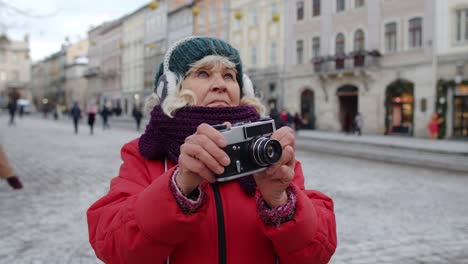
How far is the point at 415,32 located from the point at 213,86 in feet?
76.1

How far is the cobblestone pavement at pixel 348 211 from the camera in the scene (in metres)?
4.56

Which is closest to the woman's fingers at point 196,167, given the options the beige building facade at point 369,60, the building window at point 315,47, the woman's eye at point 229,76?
the woman's eye at point 229,76

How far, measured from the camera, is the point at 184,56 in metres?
1.73

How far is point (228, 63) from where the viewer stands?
1.72 m

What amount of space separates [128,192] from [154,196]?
0.99 ft

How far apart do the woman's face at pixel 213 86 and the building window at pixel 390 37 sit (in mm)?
22784

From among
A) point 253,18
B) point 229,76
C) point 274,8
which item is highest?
point 253,18

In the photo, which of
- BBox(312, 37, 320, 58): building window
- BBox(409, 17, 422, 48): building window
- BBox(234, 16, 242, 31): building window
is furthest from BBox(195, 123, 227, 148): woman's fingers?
BBox(234, 16, 242, 31): building window

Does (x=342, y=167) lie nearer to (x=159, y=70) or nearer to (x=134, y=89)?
(x=159, y=70)

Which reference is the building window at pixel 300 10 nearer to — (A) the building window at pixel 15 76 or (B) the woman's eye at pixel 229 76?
(B) the woman's eye at pixel 229 76

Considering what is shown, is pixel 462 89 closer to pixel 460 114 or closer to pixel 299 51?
pixel 460 114

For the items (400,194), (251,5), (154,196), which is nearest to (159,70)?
(154,196)

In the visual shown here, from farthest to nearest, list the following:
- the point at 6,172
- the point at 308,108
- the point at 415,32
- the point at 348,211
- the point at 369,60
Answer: the point at 308,108, the point at 369,60, the point at 415,32, the point at 6,172, the point at 348,211

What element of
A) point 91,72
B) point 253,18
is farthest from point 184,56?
point 91,72
